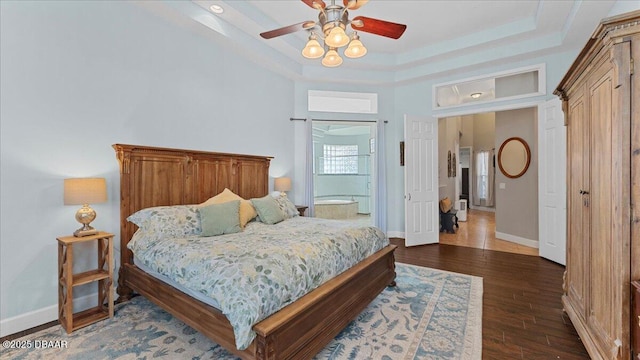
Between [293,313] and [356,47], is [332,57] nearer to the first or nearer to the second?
[356,47]

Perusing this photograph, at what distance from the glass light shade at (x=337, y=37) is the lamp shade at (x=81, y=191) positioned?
2.42 m

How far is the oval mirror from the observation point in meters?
5.22

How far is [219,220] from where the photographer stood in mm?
2855

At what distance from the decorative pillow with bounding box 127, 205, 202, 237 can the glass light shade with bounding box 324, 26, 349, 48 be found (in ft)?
7.08

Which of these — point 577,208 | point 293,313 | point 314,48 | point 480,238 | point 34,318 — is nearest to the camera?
point 293,313

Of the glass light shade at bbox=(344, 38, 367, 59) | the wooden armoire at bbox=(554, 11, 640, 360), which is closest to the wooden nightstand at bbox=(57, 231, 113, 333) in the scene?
the glass light shade at bbox=(344, 38, 367, 59)

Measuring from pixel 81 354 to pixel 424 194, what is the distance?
4.96 metres

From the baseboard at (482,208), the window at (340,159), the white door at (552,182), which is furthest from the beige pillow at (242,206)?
the baseboard at (482,208)

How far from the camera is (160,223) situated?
2.67 meters

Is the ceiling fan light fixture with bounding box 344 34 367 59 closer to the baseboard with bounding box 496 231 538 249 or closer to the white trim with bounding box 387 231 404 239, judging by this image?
the white trim with bounding box 387 231 404 239

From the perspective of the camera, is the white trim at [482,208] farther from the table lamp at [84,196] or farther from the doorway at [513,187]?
the table lamp at [84,196]

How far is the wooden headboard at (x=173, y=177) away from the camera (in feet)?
9.44

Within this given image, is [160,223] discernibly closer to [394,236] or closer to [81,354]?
[81,354]

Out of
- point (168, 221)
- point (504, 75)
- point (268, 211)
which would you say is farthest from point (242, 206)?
point (504, 75)
